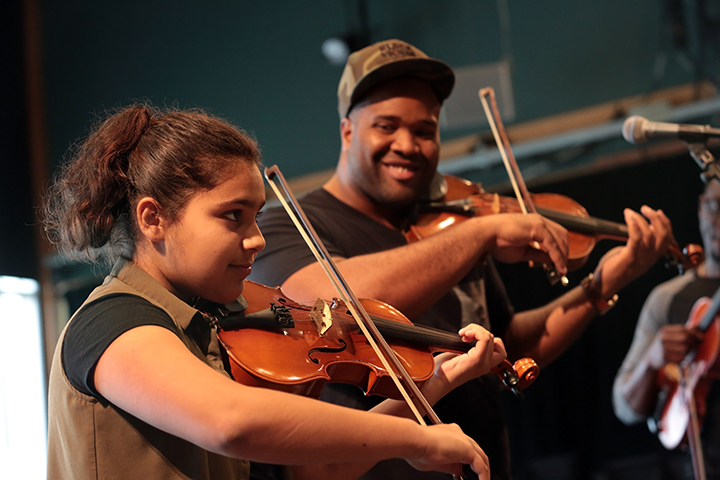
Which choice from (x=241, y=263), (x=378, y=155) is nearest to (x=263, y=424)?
(x=241, y=263)

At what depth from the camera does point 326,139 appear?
159 inches

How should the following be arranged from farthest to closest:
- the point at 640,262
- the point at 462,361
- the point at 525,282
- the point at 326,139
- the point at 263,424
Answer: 1. the point at 326,139
2. the point at 525,282
3. the point at 640,262
4. the point at 462,361
5. the point at 263,424

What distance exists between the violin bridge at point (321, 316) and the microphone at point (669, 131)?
3.02 ft

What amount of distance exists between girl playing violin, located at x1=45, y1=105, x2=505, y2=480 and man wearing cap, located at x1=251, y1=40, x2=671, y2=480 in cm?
29

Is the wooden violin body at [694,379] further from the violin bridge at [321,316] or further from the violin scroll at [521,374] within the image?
the violin bridge at [321,316]

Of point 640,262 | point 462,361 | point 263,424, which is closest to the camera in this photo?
point 263,424

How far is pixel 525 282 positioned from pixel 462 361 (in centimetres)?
222

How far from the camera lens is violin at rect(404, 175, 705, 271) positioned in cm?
164

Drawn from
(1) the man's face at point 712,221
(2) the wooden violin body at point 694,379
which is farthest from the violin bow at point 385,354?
(1) the man's face at point 712,221

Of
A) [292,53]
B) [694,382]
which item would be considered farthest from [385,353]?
[292,53]

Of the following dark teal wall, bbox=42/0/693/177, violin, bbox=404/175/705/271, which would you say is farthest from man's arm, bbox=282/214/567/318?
dark teal wall, bbox=42/0/693/177

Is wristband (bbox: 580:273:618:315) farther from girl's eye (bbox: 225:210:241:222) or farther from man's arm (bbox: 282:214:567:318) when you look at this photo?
girl's eye (bbox: 225:210:241:222)

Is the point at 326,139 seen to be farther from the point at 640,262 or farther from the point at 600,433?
the point at 640,262

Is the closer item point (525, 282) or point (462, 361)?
point (462, 361)
